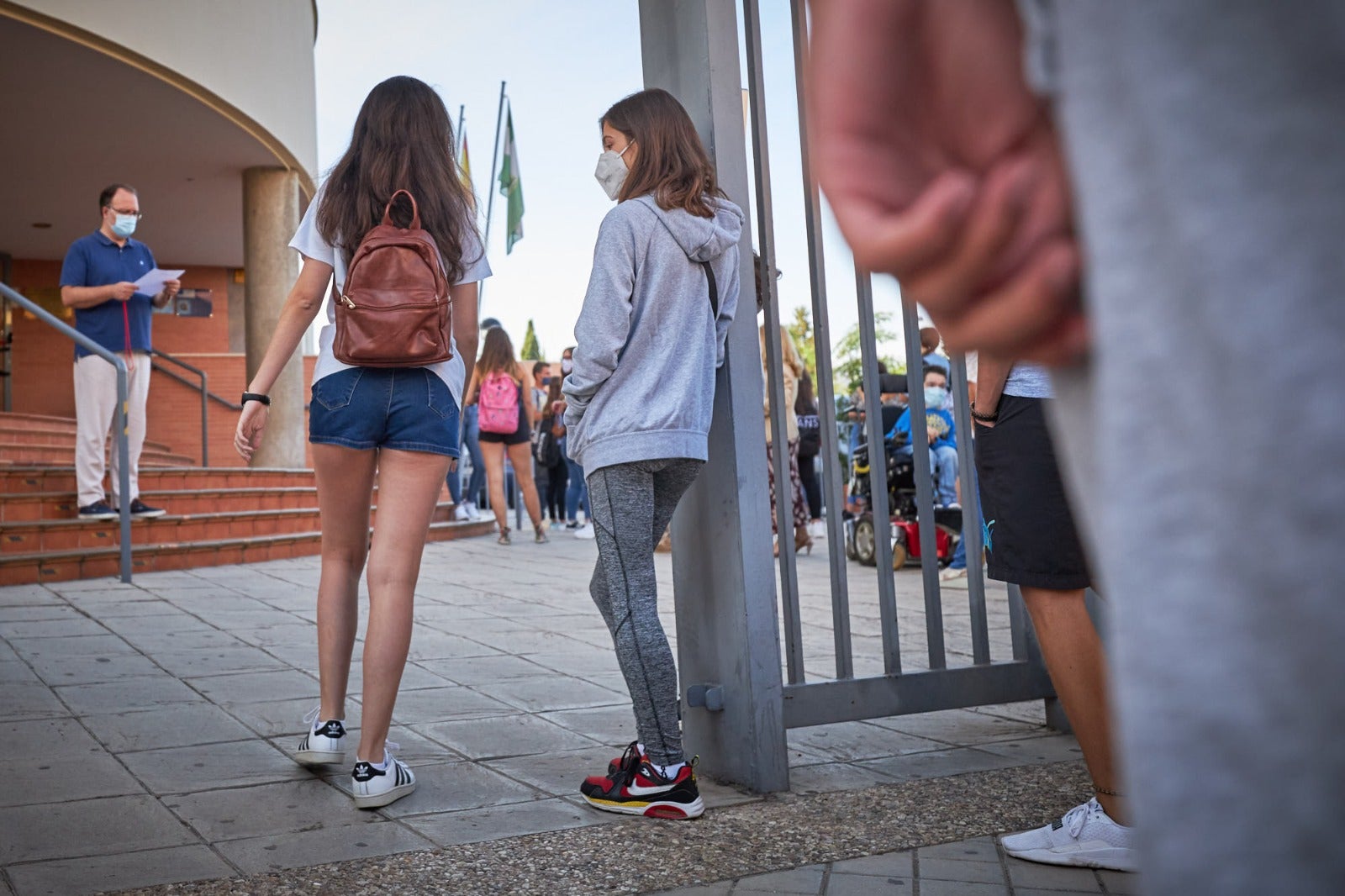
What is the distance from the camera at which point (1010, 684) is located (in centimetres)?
361

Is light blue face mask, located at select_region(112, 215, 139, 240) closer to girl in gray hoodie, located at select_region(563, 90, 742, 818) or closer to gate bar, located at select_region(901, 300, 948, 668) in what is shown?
girl in gray hoodie, located at select_region(563, 90, 742, 818)

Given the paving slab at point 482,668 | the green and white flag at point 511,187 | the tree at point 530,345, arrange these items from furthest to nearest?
the tree at point 530,345
the green and white flag at point 511,187
the paving slab at point 482,668

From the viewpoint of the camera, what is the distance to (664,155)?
301 centimetres

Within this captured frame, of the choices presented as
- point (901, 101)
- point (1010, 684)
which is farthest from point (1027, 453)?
point (901, 101)

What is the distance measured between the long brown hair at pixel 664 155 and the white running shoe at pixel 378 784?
1585 millimetres

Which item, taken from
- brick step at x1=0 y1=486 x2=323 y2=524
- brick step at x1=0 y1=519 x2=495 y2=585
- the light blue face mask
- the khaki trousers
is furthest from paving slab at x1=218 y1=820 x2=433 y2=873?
the light blue face mask

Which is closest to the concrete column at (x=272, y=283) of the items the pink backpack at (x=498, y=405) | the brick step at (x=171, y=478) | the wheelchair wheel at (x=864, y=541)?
the brick step at (x=171, y=478)

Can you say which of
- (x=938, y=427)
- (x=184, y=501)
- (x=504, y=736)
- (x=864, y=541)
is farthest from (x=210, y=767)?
(x=864, y=541)

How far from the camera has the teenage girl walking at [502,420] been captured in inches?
427

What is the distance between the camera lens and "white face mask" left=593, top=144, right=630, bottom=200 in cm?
313

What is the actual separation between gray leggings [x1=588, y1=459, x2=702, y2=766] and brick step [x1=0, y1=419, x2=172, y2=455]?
30.7 ft

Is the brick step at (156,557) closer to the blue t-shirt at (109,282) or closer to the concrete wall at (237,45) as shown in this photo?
the blue t-shirt at (109,282)

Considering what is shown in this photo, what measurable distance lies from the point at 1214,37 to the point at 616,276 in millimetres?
2393

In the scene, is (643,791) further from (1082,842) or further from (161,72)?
(161,72)
